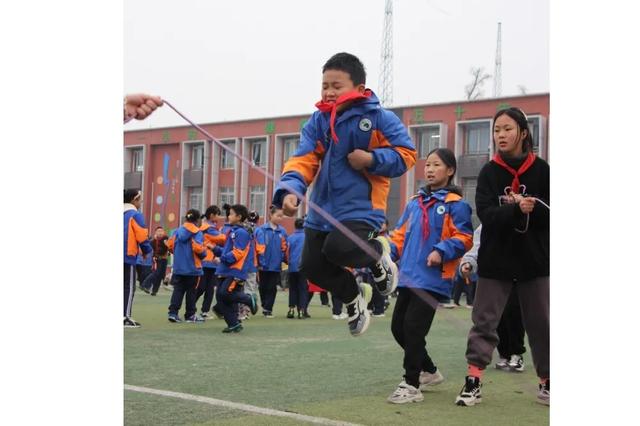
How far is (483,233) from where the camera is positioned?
3951 millimetres

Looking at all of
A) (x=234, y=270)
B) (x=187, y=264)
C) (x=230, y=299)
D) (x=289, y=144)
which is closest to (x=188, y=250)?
(x=187, y=264)

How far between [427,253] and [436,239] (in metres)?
0.09

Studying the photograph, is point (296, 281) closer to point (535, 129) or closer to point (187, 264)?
point (187, 264)

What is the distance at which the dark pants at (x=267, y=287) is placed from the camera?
973 cm

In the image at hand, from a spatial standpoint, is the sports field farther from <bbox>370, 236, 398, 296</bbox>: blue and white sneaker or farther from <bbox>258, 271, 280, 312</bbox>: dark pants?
<bbox>258, 271, 280, 312</bbox>: dark pants

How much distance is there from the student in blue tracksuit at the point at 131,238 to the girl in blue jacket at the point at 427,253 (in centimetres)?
375

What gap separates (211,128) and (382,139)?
137cm

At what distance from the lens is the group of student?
Answer: 3020 millimetres

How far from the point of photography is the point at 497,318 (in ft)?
13.0

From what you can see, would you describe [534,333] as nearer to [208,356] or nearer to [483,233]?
[483,233]

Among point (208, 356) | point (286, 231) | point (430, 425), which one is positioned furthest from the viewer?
point (286, 231)

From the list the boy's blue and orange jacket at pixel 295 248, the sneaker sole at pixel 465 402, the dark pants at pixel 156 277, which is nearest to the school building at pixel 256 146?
the sneaker sole at pixel 465 402

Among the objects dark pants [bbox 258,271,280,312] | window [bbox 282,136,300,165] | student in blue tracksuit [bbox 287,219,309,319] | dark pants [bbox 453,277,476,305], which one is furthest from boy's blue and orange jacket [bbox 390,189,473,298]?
dark pants [bbox 453,277,476,305]
